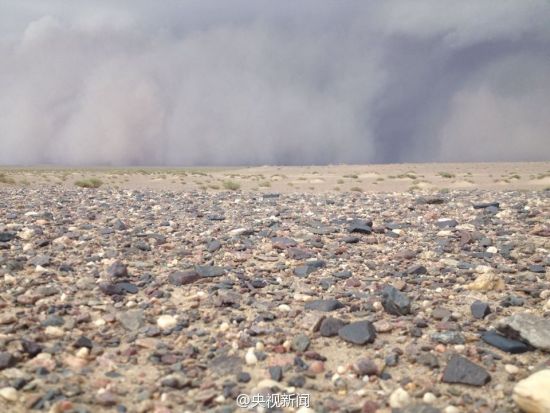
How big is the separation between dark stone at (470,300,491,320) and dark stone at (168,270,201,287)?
3761 mm

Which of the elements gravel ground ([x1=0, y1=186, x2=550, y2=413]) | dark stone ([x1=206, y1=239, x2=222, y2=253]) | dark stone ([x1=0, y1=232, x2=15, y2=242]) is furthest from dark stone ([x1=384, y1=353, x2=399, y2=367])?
dark stone ([x1=0, y1=232, x2=15, y2=242])

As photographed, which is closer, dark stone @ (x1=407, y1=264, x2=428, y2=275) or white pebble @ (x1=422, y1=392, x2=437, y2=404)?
white pebble @ (x1=422, y1=392, x2=437, y2=404)

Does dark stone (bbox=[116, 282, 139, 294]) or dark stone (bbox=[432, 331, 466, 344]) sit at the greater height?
dark stone (bbox=[116, 282, 139, 294])

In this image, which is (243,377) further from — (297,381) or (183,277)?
(183,277)

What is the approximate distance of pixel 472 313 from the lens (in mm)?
5414

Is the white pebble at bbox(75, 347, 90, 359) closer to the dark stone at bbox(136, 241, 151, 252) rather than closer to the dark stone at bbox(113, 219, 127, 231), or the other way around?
the dark stone at bbox(136, 241, 151, 252)

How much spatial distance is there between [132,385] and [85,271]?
3.17 metres

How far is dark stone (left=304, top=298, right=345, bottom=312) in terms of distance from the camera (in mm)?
5544

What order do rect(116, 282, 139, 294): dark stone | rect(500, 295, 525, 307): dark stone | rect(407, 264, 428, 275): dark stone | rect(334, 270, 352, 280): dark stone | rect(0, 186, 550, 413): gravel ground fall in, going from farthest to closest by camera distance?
1. rect(407, 264, 428, 275): dark stone
2. rect(334, 270, 352, 280): dark stone
3. rect(116, 282, 139, 294): dark stone
4. rect(500, 295, 525, 307): dark stone
5. rect(0, 186, 550, 413): gravel ground

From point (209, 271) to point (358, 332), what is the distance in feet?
9.01

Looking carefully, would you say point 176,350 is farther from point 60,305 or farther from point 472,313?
→ point 472,313

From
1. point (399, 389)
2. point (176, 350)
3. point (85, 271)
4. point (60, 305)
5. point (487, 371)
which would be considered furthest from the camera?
point (85, 271)

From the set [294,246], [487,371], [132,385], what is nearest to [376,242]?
[294,246]

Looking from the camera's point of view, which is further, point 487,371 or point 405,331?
point 405,331
